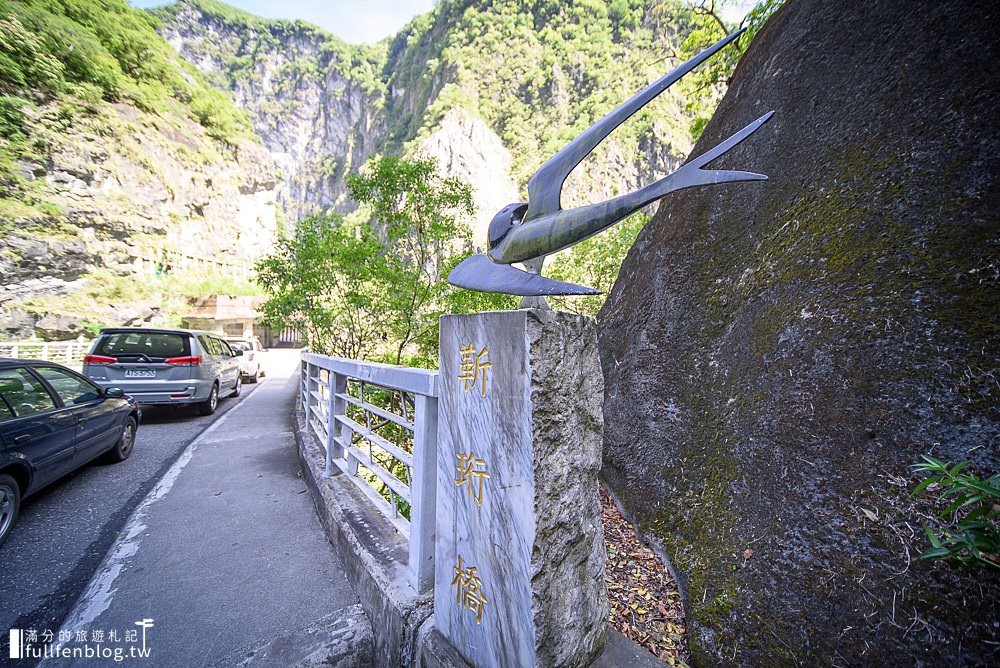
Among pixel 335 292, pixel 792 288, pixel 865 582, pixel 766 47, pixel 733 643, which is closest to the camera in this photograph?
pixel 865 582

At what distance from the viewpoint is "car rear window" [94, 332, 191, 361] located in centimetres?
631

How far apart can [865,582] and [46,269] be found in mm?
25883

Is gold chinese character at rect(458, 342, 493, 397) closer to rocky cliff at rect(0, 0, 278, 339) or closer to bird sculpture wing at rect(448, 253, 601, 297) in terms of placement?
bird sculpture wing at rect(448, 253, 601, 297)

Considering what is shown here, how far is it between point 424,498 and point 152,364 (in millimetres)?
6648

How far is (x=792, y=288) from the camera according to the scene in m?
2.60

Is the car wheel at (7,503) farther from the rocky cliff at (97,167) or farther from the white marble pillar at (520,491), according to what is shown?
the rocky cliff at (97,167)

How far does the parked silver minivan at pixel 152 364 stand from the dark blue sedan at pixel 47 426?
1919 mm

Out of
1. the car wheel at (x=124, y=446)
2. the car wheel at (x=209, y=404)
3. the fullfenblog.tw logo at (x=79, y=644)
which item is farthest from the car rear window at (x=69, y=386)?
the car wheel at (x=209, y=404)

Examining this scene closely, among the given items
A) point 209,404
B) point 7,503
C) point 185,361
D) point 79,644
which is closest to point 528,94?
point 209,404

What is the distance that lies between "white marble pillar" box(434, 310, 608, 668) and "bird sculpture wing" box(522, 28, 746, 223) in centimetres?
65

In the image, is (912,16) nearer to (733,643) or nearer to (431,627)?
(733,643)

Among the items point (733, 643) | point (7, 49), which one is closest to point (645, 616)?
point (733, 643)

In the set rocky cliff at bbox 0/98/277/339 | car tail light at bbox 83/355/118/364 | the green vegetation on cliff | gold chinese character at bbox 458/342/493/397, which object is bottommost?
car tail light at bbox 83/355/118/364

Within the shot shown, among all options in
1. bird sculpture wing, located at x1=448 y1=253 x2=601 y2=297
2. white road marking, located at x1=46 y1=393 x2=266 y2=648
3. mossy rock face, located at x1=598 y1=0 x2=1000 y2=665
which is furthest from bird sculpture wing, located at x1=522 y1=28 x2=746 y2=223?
→ white road marking, located at x1=46 y1=393 x2=266 y2=648
